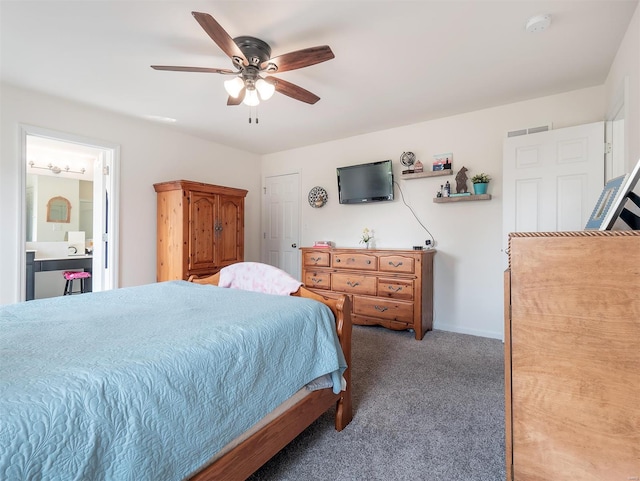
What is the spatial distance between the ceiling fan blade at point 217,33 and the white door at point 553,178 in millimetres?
2693

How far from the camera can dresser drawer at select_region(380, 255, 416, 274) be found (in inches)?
130

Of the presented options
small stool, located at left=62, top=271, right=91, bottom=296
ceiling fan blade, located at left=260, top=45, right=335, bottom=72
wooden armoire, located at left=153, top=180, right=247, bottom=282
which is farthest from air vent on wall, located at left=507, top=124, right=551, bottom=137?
small stool, located at left=62, top=271, right=91, bottom=296

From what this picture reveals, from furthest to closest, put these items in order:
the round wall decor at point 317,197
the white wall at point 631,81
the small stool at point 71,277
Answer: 1. the small stool at point 71,277
2. the round wall decor at point 317,197
3. the white wall at point 631,81

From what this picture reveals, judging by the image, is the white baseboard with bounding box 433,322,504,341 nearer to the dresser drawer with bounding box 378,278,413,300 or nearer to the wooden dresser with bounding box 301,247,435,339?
the wooden dresser with bounding box 301,247,435,339

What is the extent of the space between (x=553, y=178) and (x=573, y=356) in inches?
95.1

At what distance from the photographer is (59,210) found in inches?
197

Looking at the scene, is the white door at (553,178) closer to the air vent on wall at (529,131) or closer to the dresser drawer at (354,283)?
the air vent on wall at (529,131)

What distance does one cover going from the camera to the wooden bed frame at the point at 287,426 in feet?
3.61

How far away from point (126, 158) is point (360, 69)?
9.30 feet

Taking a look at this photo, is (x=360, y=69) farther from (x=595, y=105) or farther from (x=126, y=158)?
(x=126, y=158)

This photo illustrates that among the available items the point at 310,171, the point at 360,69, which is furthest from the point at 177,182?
the point at 360,69

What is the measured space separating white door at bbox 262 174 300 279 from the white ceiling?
1.68 m

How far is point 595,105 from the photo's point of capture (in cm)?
281

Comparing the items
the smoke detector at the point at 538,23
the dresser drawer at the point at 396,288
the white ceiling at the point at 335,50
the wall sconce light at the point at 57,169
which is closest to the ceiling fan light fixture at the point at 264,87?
the white ceiling at the point at 335,50
